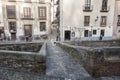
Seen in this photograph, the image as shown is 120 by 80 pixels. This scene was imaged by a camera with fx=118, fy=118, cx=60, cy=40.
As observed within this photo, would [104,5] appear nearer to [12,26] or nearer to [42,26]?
[42,26]

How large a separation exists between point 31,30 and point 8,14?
5.16 m

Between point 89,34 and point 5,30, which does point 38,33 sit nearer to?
point 5,30

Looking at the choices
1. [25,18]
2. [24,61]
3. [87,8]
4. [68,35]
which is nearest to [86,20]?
[87,8]

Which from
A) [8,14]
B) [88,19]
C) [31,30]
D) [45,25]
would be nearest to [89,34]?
[88,19]

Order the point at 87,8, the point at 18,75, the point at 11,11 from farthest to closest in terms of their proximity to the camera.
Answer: the point at 87,8
the point at 11,11
the point at 18,75

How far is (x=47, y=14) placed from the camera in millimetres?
24344

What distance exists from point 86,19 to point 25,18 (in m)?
12.0

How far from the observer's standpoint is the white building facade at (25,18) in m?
22.4

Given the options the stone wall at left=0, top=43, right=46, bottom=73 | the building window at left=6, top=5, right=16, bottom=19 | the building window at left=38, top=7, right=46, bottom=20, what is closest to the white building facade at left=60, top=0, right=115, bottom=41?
the building window at left=38, top=7, right=46, bottom=20

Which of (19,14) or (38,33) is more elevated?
(19,14)

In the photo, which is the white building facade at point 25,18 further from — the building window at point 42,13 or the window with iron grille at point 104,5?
the window with iron grille at point 104,5

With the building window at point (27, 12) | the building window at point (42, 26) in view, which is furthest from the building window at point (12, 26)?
the building window at point (42, 26)

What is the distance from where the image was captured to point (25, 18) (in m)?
23.1

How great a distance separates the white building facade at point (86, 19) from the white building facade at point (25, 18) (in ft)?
13.1
